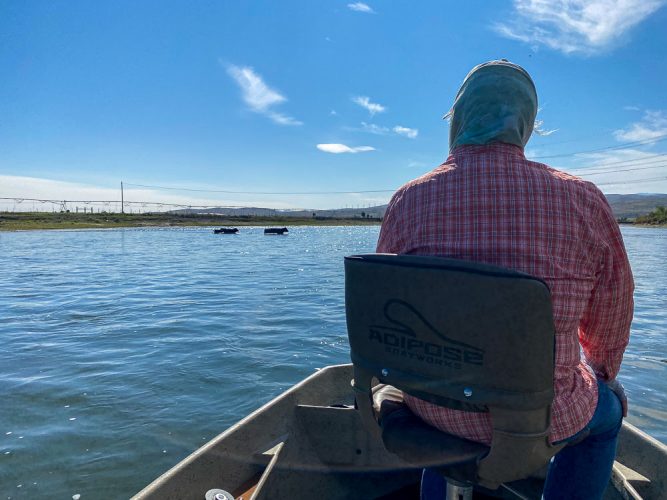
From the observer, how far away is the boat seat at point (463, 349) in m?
1.53

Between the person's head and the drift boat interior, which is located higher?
the person's head

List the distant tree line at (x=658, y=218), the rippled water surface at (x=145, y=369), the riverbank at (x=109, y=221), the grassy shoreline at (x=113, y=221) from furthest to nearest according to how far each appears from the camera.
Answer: the distant tree line at (x=658, y=218), the riverbank at (x=109, y=221), the grassy shoreline at (x=113, y=221), the rippled water surface at (x=145, y=369)

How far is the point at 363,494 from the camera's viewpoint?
11.6 feet

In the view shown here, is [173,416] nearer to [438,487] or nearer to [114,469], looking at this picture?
[114,469]

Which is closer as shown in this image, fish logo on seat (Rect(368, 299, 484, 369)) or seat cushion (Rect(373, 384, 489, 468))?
fish logo on seat (Rect(368, 299, 484, 369))

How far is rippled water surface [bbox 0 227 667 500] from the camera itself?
4.96 metres

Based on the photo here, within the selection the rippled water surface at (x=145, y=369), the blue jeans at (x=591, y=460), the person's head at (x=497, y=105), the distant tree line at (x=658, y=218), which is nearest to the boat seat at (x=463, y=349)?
the blue jeans at (x=591, y=460)

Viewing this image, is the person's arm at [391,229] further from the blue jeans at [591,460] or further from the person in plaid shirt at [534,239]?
the blue jeans at [591,460]

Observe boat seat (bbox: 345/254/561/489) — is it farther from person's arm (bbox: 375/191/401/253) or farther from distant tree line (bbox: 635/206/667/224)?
distant tree line (bbox: 635/206/667/224)

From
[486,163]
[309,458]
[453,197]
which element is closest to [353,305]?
[453,197]

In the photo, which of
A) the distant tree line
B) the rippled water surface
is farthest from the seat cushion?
the distant tree line

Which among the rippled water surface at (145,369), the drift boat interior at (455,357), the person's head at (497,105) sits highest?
the person's head at (497,105)

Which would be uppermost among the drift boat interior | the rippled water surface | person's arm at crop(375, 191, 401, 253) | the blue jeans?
person's arm at crop(375, 191, 401, 253)

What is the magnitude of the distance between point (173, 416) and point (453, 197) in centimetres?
537
